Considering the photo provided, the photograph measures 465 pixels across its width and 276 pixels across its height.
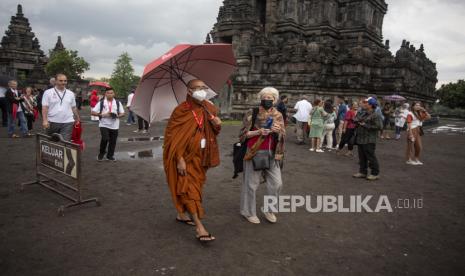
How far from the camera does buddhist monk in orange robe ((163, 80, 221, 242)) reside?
4.12 meters

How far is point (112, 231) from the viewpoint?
4336 millimetres

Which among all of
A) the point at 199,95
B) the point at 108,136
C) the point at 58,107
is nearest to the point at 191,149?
the point at 199,95

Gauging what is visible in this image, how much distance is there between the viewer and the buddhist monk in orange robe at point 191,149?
13.5 ft

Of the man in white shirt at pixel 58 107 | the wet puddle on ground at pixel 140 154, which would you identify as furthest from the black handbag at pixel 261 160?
the wet puddle on ground at pixel 140 154

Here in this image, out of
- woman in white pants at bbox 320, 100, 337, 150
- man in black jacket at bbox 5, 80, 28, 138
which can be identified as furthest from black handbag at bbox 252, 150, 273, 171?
man in black jacket at bbox 5, 80, 28, 138

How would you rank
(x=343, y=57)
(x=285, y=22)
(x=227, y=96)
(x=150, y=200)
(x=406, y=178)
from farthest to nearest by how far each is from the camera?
(x=285, y=22) → (x=343, y=57) → (x=227, y=96) → (x=406, y=178) → (x=150, y=200)

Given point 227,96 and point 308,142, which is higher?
point 227,96

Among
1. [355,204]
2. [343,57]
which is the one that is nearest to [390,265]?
[355,204]

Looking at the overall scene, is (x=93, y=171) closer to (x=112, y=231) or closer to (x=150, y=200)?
(x=150, y=200)

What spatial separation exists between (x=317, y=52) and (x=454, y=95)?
5580 centimetres

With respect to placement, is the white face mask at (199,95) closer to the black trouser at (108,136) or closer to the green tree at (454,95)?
the black trouser at (108,136)

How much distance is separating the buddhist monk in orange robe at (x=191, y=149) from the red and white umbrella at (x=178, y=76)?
0.46 meters

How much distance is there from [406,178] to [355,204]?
293 centimetres

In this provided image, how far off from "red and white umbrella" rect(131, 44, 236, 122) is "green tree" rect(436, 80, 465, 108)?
7352cm
